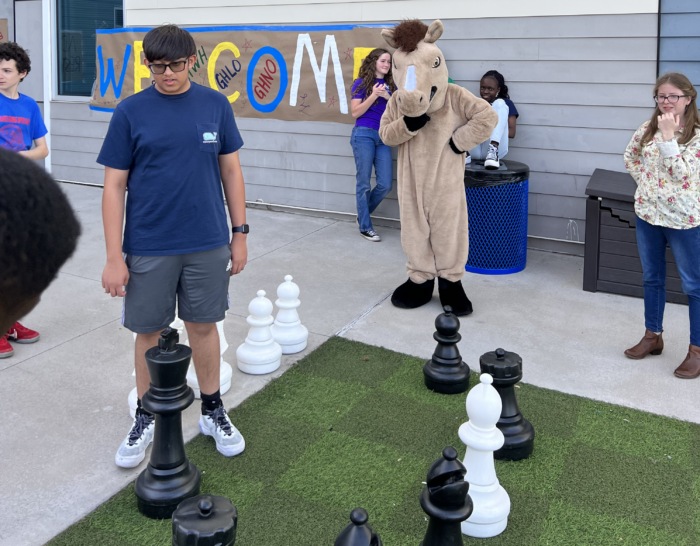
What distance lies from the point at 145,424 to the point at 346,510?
3.17ft

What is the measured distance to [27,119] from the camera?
13.6 feet

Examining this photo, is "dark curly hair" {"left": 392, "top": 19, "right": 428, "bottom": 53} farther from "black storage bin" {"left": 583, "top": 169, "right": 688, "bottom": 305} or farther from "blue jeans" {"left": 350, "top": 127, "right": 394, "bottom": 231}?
"blue jeans" {"left": 350, "top": 127, "right": 394, "bottom": 231}

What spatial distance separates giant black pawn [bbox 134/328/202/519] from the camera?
2.57m

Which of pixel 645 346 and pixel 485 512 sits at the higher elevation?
pixel 645 346

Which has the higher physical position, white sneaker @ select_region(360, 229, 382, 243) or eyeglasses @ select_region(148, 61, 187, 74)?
eyeglasses @ select_region(148, 61, 187, 74)

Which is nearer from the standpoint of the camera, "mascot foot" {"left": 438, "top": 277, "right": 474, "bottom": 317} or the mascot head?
the mascot head

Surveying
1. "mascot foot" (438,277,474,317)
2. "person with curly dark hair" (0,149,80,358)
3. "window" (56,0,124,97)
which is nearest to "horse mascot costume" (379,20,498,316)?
"mascot foot" (438,277,474,317)

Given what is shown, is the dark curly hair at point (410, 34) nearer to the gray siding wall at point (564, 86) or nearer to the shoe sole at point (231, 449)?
the gray siding wall at point (564, 86)

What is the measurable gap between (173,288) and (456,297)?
2.48 metres

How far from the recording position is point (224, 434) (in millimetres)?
3072

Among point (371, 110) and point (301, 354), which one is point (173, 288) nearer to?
point (301, 354)

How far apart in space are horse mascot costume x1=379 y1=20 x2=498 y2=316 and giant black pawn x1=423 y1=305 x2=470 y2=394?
1236mm

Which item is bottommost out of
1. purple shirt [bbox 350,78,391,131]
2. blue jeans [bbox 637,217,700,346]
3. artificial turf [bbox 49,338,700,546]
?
artificial turf [bbox 49,338,700,546]

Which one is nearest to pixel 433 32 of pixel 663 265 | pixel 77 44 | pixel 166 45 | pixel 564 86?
pixel 663 265
